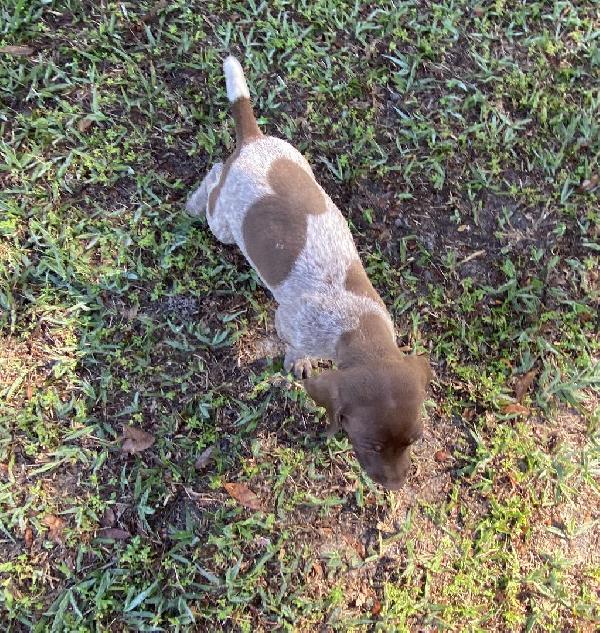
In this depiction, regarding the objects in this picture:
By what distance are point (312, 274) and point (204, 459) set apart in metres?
1.69

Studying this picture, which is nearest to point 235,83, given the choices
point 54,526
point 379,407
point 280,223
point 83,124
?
point 280,223

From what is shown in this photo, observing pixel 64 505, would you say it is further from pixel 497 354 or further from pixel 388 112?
pixel 388 112

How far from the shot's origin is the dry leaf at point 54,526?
4.18 metres

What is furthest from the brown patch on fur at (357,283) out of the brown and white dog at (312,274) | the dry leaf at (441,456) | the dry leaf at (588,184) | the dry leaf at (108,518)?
the dry leaf at (588,184)

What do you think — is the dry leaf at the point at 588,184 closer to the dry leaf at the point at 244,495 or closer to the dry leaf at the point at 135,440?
the dry leaf at the point at 244,495

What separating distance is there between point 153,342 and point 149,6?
122 inches

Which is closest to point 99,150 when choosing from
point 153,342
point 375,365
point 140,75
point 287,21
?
point 140,75

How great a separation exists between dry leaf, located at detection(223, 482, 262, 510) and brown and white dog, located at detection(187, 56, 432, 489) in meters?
1.11

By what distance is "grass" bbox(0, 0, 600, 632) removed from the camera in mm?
4242

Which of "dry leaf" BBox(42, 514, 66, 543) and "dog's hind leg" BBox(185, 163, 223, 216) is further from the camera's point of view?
"dog's hind leg" BBox(185, 163, 223, 216)

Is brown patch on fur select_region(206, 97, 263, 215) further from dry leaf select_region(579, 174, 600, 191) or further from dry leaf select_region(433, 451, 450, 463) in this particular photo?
dry leaf select_region(579, 174, 600, 191)

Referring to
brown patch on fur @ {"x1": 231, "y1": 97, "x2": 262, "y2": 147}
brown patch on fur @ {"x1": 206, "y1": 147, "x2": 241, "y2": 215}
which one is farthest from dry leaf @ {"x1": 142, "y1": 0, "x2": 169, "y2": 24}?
brown patch on fur @ {"x1": 206, "y1": 147, "x2": 241, "y2": 215}

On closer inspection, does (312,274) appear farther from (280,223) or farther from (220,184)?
(220,184)

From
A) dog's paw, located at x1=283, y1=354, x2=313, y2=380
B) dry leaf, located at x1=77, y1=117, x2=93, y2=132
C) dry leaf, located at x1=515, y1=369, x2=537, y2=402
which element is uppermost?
dry leaf, located at x1=77, y1=117, x2=93, y2=132
